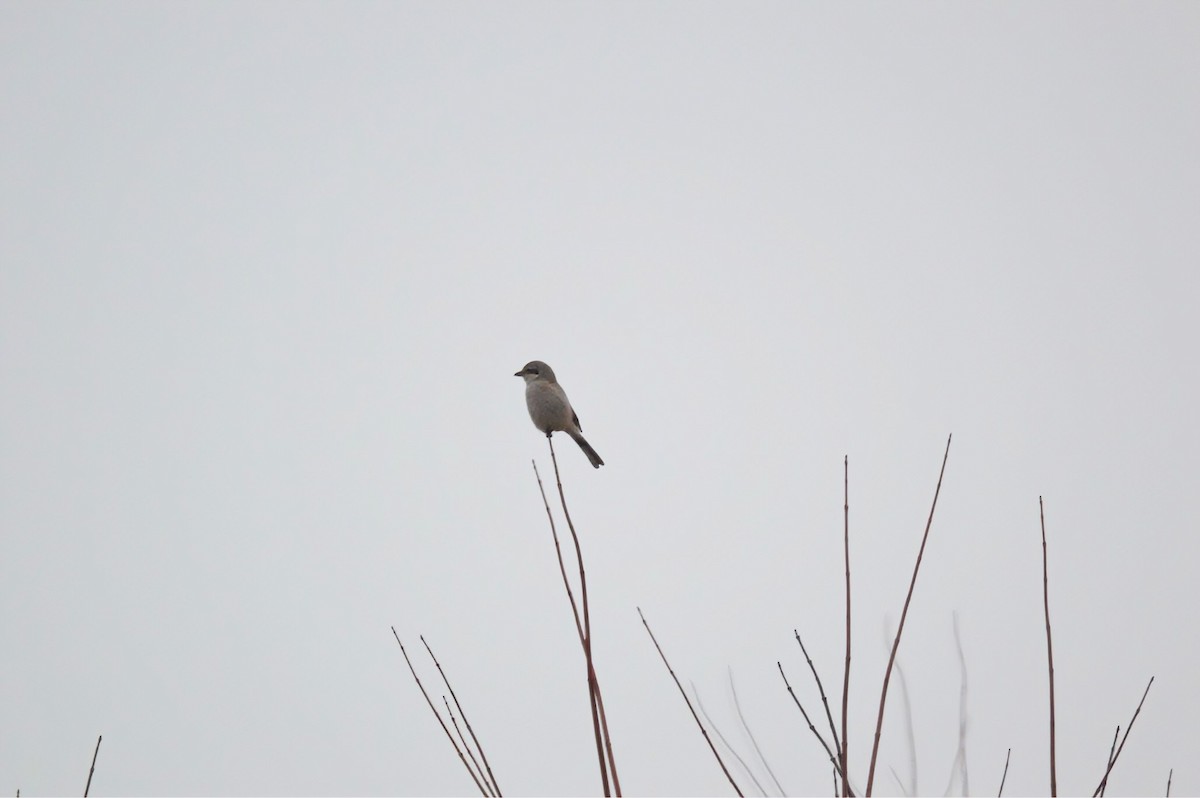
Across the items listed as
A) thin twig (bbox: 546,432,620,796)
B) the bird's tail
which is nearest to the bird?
the bird's tail

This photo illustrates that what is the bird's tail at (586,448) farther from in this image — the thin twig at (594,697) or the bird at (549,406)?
the thin twig at (594,697)

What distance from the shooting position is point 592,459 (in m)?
3.18

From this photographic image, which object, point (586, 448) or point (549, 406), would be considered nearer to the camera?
point (549, 406)

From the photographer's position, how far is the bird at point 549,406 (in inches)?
119

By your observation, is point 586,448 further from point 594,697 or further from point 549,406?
point 594,697

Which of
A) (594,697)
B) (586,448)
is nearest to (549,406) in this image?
(586,448)

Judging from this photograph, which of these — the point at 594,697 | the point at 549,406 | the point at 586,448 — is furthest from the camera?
the point at 586,448

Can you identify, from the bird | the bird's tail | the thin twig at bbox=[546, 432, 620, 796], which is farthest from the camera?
the bird's tail

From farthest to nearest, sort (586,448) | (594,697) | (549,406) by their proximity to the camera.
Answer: (586,448) → (549,406) → (594,697)

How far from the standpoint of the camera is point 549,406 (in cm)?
303

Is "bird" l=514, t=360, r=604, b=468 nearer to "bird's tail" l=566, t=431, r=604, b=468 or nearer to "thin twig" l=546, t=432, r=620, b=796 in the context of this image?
"bird's tail" l=566, t=431, r=604, b=468

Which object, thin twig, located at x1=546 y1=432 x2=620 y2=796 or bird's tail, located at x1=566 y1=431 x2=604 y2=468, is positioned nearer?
thin twig, located at x1=546 y1=432 x2=620 y2=796

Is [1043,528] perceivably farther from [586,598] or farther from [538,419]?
[538,419]

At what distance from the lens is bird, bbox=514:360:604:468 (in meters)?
3.03
